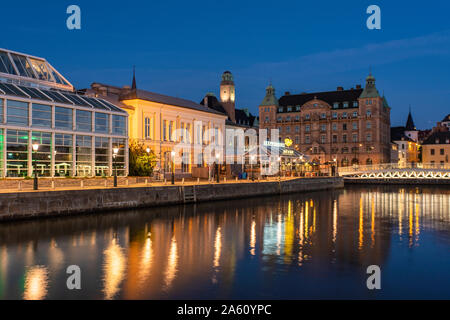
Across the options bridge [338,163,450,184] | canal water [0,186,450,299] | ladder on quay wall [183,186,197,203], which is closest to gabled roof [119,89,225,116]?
ladder on quay wall [183,186,197,203]

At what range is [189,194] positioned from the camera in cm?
4428

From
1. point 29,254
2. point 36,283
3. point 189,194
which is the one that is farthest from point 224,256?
point 189,194

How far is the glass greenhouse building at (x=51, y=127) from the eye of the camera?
121 ft

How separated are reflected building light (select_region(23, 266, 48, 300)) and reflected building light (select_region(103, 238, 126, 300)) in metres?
2.11

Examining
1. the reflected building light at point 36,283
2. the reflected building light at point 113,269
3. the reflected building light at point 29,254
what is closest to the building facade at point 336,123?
the reflected building light at point 113,269

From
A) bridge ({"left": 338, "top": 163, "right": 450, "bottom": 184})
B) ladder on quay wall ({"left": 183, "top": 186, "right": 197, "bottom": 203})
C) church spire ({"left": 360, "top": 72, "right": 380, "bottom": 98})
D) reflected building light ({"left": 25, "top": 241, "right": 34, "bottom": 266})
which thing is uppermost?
church spire ({"left": 360, "top": 72, "right": 380, "bottom": 98})

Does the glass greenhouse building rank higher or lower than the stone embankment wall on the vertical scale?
higher

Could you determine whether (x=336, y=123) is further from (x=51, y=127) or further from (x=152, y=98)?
(x=51, y=127)

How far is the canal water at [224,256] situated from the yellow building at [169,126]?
957 inches

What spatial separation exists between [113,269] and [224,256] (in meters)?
5.60

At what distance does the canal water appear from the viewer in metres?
16.3

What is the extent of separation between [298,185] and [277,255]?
44.3 m

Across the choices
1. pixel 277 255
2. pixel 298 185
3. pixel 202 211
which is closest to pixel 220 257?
pixel 277 255

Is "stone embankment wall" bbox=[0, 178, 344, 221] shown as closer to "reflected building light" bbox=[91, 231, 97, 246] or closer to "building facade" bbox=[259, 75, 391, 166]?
"reflected building light" bbox=[91, 231, 97, 246]
